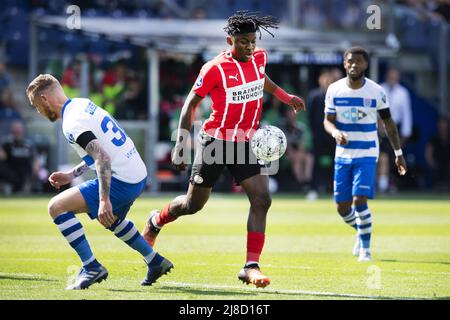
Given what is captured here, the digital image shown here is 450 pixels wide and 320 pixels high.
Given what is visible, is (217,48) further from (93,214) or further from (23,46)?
(93,214)

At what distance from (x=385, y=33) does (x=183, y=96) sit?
5.27 m

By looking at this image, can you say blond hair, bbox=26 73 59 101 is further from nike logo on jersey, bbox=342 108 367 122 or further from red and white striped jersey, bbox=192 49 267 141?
nike logo on jersey, bbox=342 108 367 122

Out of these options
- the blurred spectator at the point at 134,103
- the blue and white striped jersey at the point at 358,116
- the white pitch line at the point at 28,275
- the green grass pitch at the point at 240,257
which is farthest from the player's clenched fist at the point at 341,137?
the blurred spectator at the point at 134,103

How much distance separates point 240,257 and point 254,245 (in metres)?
2.63

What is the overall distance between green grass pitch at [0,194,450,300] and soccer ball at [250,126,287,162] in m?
1.20

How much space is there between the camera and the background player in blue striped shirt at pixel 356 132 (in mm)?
12117

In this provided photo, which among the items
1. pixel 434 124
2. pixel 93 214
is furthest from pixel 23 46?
pixel 93 214

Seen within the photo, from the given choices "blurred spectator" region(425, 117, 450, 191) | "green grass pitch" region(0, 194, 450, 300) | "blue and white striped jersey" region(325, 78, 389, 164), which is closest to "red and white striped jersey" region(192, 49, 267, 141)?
"green grass pitch" region(0, 194, 450, 300)

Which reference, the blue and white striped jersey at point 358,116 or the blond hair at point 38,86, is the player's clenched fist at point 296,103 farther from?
the blond hair at point 38,86

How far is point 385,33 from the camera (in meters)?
26.2

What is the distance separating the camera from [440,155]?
1013 inches

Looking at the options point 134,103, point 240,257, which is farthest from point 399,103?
point 240,257

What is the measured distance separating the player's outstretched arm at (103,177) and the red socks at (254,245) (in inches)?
54.9

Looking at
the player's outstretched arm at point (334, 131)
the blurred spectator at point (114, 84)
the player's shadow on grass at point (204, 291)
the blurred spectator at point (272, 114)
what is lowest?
the blurred spectator at point (272, 114)
